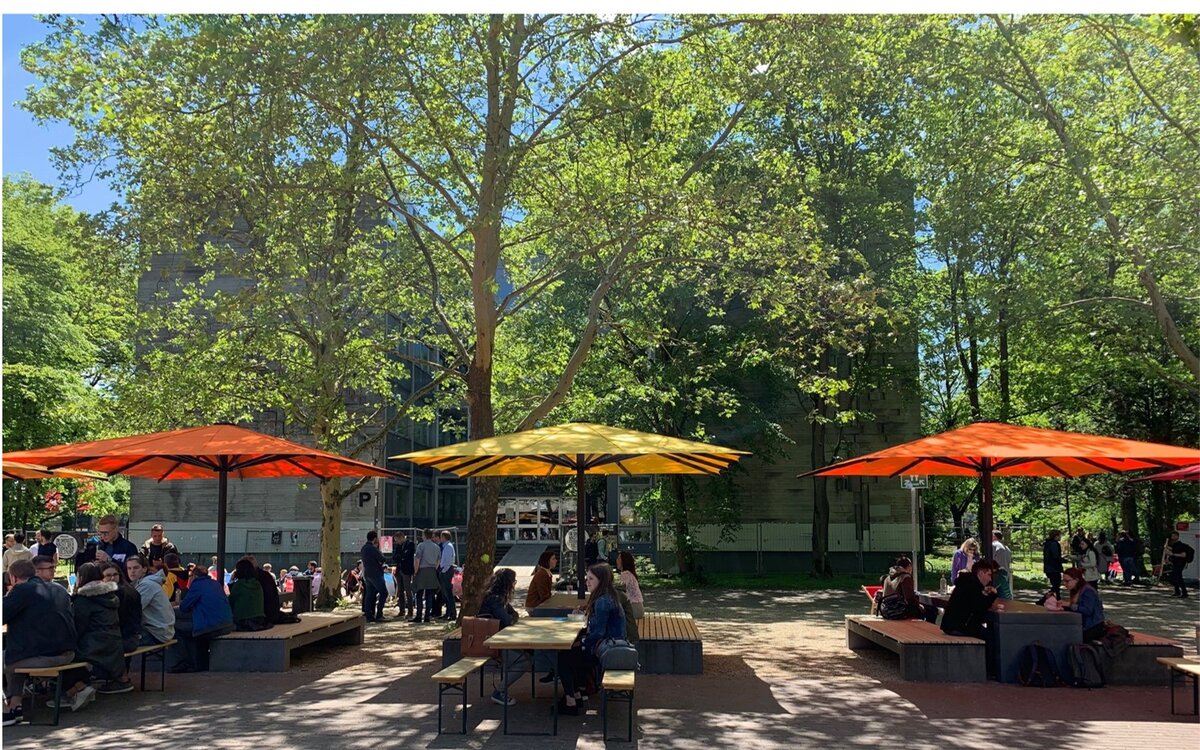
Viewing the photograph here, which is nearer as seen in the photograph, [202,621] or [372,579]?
[202,621]

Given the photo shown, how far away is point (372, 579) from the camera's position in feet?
61.6

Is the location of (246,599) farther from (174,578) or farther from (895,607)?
(895,607)

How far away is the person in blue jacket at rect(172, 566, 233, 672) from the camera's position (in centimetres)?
1177

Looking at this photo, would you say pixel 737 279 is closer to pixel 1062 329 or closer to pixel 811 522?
pixel 1062 329

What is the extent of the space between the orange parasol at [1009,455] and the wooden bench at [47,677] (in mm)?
8853

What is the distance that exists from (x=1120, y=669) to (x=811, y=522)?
2264cm

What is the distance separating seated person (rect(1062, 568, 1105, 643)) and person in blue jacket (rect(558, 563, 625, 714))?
561 cm

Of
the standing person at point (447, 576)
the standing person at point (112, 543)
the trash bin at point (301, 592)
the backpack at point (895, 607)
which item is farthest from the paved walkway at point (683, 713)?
the standing person at point (447, 576)

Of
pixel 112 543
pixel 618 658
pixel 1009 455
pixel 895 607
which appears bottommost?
pixel 895 607

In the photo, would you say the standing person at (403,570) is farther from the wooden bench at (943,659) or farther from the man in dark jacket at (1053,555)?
the man in dark jacket at (1053,555)

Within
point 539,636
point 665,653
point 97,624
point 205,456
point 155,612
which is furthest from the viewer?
point 205,456

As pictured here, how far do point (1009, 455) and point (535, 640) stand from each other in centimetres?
555

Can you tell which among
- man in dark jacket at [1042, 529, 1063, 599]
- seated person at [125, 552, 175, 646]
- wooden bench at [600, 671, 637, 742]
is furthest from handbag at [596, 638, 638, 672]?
man in dark jacket at [1042, 529, 1063, 599]

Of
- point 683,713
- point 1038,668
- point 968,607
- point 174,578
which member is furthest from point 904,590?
point 174,578
